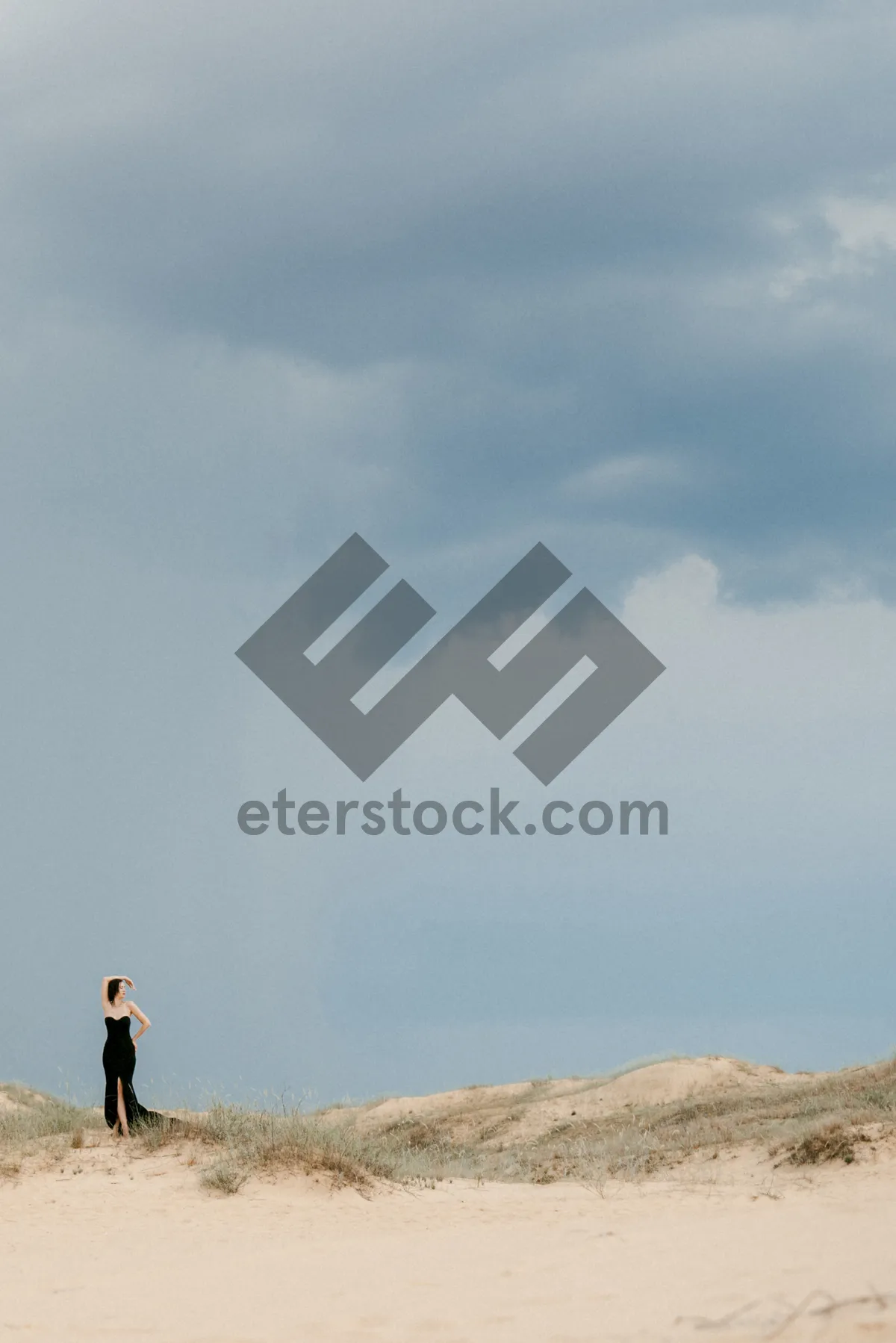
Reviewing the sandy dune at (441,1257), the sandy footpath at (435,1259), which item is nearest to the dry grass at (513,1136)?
the sandy dune at (441,1257)

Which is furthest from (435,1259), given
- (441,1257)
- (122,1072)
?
(122,1072)

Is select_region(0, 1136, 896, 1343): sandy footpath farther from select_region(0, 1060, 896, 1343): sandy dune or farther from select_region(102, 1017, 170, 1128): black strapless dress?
select_region(102, 1017, 170, 1128): black strapless dress

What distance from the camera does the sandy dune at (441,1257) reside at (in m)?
8.43

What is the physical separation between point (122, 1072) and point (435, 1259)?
495 cm

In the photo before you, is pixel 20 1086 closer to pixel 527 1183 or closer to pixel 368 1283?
pixel 527 1183

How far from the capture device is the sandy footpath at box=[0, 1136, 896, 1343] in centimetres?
846

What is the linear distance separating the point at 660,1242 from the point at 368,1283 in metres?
2.77

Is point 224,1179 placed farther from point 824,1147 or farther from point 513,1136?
point 513,1136

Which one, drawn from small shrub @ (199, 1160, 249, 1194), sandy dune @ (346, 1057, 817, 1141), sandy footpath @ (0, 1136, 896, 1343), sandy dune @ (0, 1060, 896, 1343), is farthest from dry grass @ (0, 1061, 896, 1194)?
sandy footpath @ (0, 1136, 896, 1343)

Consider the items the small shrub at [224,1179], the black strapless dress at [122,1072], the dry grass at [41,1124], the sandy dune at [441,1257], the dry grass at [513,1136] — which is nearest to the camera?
the sandy dune at [441,1257]

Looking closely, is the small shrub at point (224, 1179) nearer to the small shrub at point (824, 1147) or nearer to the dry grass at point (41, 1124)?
the dry grass at point (41, 1124)

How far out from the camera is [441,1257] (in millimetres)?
10445

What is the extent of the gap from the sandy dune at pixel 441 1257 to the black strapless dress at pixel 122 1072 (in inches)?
15.3

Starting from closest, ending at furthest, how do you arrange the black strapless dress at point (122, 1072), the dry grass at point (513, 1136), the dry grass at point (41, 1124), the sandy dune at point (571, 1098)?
the dry grass at point (513, 1136)
the black strapless dress at point (122, 1072)
the dry grass at point (41, 1124)
the sandy dune at point (571, 1098)
